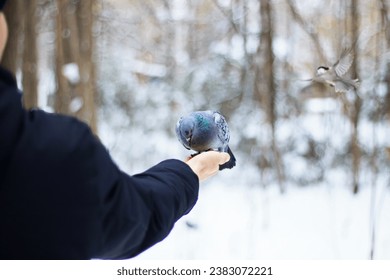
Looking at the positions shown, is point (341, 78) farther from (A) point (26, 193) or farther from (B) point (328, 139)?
(B) point (328, 139)

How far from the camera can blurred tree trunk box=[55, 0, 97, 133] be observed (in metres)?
2.37

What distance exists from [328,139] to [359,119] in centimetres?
42

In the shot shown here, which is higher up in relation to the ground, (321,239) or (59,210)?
(59,210)

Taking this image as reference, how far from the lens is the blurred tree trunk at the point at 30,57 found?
7.46 feet

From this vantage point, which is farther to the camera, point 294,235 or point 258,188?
point 258,188

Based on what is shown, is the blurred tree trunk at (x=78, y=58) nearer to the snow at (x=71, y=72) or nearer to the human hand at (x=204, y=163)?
the snow at (x=71, y=72)

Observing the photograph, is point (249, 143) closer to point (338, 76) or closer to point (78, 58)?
point (78, 58)

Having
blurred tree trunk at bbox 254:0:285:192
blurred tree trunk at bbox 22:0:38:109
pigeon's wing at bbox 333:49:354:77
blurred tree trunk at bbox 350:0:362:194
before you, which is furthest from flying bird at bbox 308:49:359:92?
blurred tree trunk at bbox 22:0:38:109

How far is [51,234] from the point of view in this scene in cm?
45

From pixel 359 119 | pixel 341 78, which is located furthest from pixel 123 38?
pixel 341 78

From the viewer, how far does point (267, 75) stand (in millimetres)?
2879

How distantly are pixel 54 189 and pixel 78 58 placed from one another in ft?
7.04

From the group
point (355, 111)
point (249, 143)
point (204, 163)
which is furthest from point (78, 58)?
point (204, 163)

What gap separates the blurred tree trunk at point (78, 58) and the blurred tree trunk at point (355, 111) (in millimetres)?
1169
